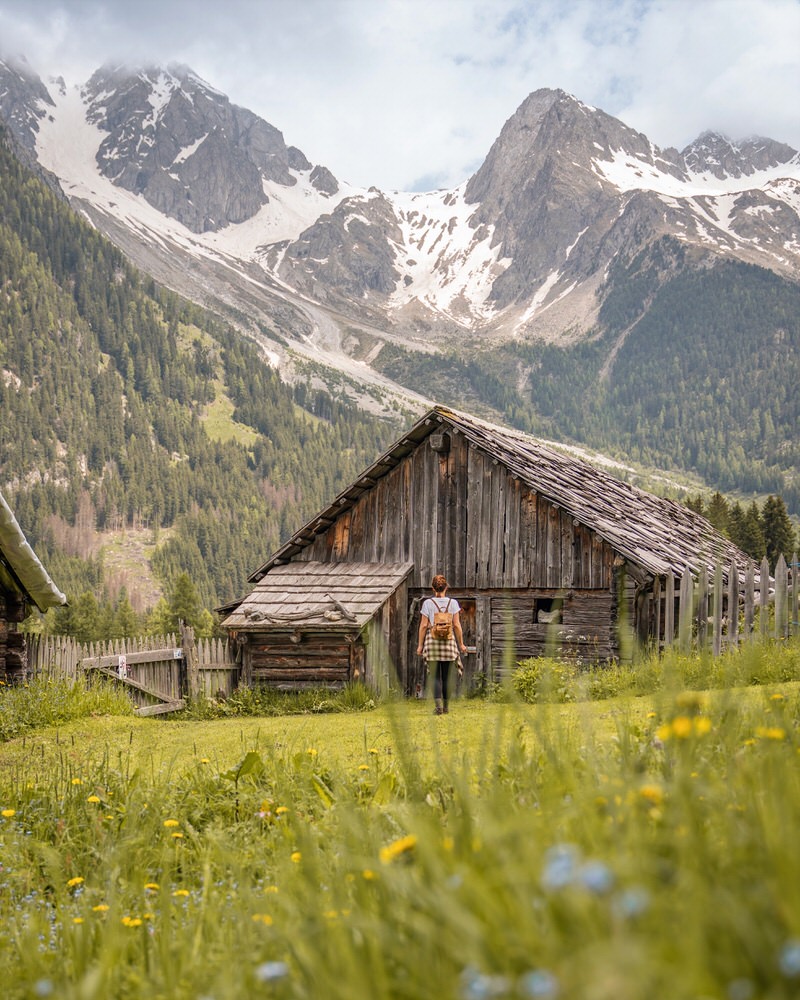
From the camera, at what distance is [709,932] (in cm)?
213

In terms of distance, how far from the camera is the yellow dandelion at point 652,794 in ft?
8.73

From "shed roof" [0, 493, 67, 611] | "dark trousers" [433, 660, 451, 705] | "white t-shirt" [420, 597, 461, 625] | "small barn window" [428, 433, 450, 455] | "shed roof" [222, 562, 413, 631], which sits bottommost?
"dark trousers" [433, 660, 451, 705]

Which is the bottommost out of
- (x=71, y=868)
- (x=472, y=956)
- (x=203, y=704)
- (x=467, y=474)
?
(x=203, y=704)

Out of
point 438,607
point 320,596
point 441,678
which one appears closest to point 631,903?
point 438,607

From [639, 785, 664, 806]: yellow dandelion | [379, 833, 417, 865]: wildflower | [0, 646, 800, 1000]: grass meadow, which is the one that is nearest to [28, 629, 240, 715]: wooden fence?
[0, 646, 800, 1000]: grass meadow

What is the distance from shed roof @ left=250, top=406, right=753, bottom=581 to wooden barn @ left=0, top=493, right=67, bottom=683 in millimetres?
7123

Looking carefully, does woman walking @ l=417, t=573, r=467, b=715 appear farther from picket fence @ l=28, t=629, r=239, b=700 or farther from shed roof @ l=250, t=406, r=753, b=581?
picket fence @ l=28, t=629, r=239, b=700

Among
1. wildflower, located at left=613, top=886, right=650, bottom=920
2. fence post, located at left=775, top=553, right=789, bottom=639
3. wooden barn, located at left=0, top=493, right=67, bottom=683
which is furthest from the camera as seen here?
wooden barn, located at left=0, top=493, right=67, bottom=683

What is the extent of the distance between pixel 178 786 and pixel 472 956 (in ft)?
19.0

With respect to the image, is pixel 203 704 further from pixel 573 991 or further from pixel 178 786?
pixel 573 991

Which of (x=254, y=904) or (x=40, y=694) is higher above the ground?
(x=254, y=904)

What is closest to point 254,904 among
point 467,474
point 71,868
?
point 71,868

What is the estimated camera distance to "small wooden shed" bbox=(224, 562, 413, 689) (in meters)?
20.7

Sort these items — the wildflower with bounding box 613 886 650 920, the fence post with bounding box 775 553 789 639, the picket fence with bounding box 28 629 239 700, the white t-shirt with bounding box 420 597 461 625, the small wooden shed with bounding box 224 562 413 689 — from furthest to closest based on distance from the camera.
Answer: the small wooden shed with bounding box 224 562 413 689, the picket fence with bounding box 28 629 239 700, the fence post with bounding box 775 553 789 639, the white t-shirt with bounding box 420 597 461 625, the wildflower with bounding box 613 886 650 920
